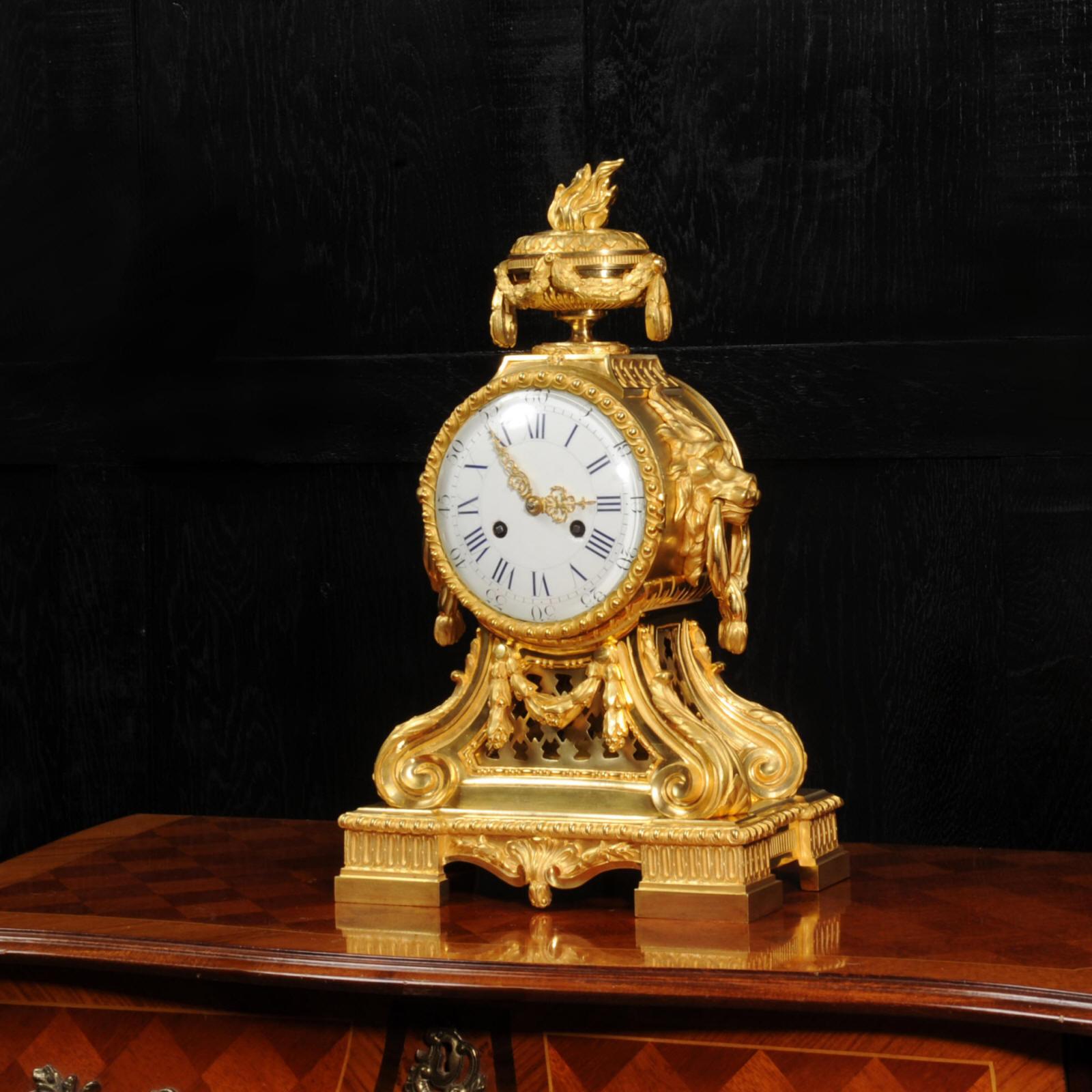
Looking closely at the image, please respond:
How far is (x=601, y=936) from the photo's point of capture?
1696mm

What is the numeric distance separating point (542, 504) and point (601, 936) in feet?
1.16

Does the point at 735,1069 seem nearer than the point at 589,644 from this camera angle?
Yes

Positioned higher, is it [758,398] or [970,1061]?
[758,398]

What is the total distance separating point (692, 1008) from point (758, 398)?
808mm

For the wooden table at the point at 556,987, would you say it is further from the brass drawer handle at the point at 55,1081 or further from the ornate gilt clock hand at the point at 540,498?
the ornate gilt clock hand at the point at 540,498

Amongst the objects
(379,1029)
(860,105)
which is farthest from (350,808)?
(860,105)

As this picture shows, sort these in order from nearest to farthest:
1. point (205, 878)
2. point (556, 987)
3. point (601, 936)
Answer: point (556, 987)
point (601, 936)
point (205, 878)

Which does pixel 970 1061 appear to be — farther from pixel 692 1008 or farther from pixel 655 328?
pixel 655 328

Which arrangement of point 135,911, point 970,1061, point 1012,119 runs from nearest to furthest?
point 970,1061, point 135,911, point 1012,119

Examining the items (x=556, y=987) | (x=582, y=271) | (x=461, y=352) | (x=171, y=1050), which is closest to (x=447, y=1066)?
(x=556, y=987)

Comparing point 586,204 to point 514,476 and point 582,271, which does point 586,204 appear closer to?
point 582,271

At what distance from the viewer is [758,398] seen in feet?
7.32

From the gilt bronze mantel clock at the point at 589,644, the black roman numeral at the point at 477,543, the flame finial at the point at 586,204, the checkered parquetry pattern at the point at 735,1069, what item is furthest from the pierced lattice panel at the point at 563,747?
the flame finial at the point at 586,204

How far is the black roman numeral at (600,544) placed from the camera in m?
1.76
